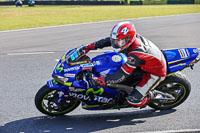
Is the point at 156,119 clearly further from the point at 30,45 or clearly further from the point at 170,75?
the point at 30,45

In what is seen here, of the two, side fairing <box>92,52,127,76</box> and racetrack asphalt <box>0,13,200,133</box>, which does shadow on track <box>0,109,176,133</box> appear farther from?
side fairing <box>92,52,127,76</box>

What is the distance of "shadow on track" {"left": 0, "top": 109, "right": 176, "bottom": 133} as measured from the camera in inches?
208

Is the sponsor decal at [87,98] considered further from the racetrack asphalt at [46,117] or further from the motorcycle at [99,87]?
the racetrack asphalt at [46,117]

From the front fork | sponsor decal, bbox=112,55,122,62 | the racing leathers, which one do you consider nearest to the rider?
the racing leathers

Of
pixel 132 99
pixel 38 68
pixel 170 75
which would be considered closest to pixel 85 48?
pixel 132 99

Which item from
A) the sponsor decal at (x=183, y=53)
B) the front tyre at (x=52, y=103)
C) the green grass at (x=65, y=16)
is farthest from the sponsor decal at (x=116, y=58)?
the green grass at (x=65, y=16)

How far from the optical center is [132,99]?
5.36 meters

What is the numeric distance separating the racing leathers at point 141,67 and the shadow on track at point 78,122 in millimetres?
431

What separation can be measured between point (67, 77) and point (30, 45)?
25.7 ft

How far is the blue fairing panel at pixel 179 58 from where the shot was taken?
5578 mm

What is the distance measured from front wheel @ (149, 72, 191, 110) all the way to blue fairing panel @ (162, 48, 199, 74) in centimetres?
19

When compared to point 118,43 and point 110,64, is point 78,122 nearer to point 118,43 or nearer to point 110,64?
point 110,64

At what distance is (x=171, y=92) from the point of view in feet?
19.1

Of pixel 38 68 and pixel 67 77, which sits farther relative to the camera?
pixel 38 68
